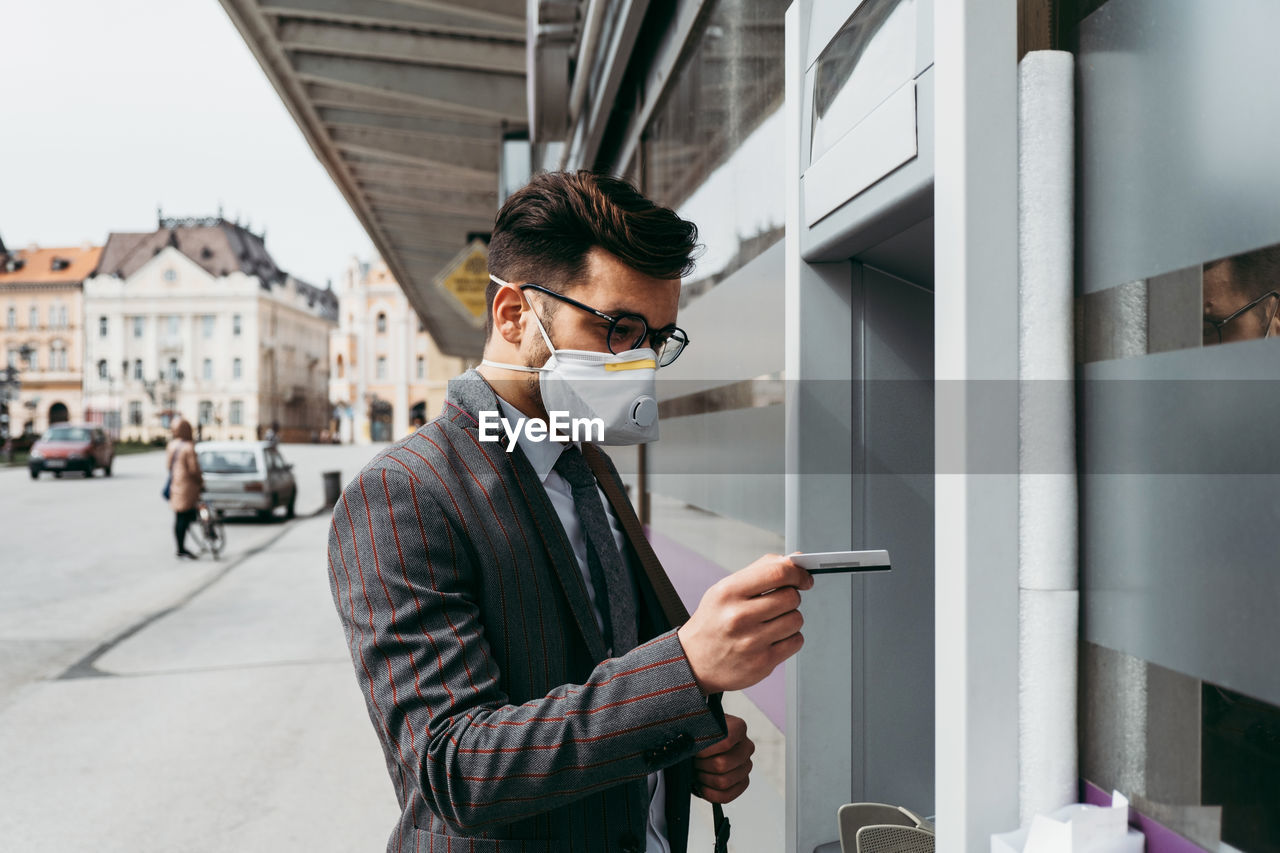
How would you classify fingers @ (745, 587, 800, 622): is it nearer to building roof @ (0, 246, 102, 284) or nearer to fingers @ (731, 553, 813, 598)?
fingers @ (731, 553, 813, 598)

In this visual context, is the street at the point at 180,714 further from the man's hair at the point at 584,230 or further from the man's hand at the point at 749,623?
the man's hand at the point at 749,623

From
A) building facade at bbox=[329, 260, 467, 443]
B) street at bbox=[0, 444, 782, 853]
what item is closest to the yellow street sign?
street at bbox=[0, 444, 782, 853]

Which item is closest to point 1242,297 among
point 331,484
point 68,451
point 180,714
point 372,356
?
point 180,714

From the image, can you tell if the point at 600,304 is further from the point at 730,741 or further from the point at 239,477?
the point at 239,477

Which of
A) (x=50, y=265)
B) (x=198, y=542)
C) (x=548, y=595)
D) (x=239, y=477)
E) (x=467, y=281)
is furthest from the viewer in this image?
(x=50, y=265)

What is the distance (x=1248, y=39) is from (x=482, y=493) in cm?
96

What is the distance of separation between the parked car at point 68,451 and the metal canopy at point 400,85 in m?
18.4

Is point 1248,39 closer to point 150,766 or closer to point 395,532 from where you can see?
point 395,532

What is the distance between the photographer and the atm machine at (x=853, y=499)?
1.64 metres

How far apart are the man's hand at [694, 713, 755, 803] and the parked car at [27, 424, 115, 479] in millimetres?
28246

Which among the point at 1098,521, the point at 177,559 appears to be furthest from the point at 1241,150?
the point at 177,559

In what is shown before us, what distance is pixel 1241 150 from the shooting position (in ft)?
2.57

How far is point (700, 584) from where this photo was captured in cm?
302

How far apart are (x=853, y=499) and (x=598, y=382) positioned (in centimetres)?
48
